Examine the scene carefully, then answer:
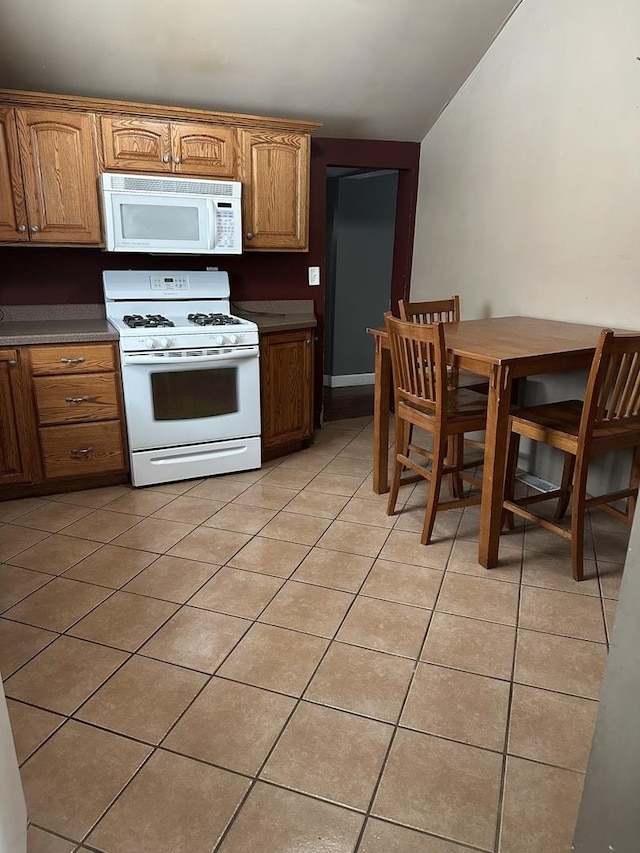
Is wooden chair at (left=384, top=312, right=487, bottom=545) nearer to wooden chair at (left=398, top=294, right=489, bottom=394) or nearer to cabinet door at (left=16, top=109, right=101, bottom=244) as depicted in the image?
wooden chair at (left=398, top=294, right=489, bottom=394)

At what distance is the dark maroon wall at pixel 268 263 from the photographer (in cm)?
343

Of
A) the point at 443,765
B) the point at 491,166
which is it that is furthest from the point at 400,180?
the point at 443,765

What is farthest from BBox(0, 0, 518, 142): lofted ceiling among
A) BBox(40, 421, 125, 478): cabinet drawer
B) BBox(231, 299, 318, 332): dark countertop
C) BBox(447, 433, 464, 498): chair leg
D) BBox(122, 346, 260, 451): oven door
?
BBox(447, 433, 464, 498): chair leg

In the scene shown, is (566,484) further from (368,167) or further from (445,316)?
(368,167)

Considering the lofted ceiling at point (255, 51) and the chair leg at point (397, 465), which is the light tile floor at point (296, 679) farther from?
the lofted ceiling at point (255, 51)

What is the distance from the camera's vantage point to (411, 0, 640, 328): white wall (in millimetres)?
2770

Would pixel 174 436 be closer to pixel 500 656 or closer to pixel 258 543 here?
pixel 258 543

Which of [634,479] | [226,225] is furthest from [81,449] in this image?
[634,479]

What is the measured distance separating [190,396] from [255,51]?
192 centimetres

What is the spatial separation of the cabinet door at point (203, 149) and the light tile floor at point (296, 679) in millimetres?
1954

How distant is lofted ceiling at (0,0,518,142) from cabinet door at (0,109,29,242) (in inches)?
15.0

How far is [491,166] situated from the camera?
3.57 metres

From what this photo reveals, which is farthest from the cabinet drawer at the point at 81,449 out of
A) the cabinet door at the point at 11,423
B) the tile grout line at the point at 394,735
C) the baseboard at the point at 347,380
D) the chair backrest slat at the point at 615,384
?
the baseboard at the point at 347,380

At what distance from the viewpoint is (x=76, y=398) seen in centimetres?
305
